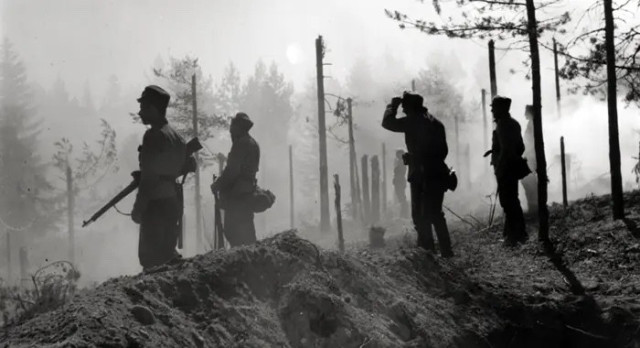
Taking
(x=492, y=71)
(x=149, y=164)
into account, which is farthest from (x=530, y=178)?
(x=149, y=164)

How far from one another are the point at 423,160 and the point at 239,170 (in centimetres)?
241

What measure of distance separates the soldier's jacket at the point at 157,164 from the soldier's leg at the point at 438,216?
10.2 feet

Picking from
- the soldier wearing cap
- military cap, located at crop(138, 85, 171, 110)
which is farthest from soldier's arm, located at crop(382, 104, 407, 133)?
military cap, located at crop(138, 85, 171, 110)

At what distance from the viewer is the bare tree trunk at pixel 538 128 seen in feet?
32.7

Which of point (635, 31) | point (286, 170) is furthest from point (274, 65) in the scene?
point (635, 31)

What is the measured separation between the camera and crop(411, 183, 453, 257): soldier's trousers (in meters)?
8.74

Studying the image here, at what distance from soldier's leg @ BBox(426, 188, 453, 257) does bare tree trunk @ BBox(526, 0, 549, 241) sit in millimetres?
1783

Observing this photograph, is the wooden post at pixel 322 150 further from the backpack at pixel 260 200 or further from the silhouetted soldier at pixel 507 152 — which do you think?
the backpack at pixel 260 200

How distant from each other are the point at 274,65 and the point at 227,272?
7378 cm

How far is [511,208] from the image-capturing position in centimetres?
1017

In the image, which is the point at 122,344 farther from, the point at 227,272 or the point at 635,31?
the point at 635,31

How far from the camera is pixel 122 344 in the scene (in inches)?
157

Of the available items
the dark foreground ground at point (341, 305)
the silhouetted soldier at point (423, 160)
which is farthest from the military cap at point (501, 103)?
the dark foreground ground at point (341, 305)

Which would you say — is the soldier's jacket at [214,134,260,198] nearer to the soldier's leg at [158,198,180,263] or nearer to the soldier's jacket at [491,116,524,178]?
the soldier's leg at [158,198,180,263]
